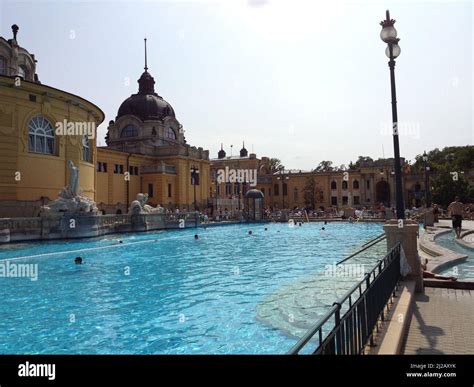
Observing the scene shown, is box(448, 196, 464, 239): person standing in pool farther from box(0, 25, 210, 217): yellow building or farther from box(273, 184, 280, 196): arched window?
box(273, 184, 280, 196): arched window

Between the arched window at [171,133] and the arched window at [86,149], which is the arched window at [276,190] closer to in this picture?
the arched window at [171,133]

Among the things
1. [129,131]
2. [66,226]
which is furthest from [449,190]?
[66,226]

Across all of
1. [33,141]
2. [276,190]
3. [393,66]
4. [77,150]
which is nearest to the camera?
[393,66]

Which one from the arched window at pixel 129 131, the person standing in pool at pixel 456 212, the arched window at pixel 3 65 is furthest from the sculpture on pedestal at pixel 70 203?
the arched window at pixel 129 131

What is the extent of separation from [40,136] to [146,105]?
3032cm

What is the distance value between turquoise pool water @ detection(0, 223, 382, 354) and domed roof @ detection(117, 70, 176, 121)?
147 feet

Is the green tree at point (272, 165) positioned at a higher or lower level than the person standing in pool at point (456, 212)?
higher

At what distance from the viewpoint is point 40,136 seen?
30.3 m

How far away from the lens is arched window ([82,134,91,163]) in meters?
35.1

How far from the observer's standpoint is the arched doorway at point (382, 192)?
72250mm

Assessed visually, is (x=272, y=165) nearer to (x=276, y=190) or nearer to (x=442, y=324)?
(x=276, y=190)

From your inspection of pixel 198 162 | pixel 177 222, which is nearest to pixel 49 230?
pixel 177 222

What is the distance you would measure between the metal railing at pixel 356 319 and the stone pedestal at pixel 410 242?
4.04 ft
